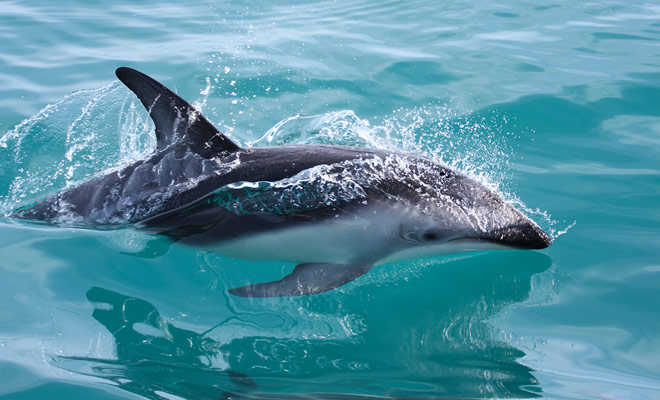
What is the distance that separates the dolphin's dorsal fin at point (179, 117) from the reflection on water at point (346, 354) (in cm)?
132

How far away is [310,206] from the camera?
4508mm

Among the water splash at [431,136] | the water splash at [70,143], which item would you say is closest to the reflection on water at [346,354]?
the water splash at [431,136]

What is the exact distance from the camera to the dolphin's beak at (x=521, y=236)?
455 centimetres

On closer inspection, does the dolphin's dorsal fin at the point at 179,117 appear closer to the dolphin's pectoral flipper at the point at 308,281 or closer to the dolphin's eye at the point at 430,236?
the dolphin's pectoral flipper at the point at 308,281

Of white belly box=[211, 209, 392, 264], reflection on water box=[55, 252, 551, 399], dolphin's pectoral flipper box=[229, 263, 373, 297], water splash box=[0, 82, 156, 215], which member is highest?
water splash box=[0, 82, 156, 215]

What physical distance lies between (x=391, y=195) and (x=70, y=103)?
18.1 ft

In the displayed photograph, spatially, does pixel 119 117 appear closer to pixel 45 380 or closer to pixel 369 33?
pixel 45 380

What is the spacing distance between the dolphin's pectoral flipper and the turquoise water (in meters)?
0.10

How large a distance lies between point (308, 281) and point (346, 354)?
2.60 feet

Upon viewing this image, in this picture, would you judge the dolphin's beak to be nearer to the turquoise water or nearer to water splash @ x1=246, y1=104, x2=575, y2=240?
the turquoise water

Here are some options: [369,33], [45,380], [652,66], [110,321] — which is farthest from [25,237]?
[652,66]

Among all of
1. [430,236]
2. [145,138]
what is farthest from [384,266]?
[145,138]

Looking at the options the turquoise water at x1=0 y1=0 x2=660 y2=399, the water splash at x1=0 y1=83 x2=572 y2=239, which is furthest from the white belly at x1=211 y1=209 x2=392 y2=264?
the water splash at x1=0 y1=83 x2=572 y2=239

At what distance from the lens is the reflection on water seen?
343cm
